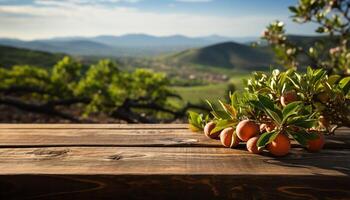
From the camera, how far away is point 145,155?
168 centimetres

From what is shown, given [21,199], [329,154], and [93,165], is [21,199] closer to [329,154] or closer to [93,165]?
[93,165]

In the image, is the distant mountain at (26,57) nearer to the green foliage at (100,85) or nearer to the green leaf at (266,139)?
the green foliage at (100,85)

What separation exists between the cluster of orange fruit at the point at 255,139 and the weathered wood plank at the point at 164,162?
0.11 feet

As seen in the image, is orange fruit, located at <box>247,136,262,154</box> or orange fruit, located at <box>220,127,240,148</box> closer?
orange fruit, located at <box>247,136,262,154</box>

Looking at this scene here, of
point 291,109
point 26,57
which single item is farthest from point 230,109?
point 26,57

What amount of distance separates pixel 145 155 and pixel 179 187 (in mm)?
299

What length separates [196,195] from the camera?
1.42 meters

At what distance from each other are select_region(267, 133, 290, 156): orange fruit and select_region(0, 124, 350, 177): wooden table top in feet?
0.10

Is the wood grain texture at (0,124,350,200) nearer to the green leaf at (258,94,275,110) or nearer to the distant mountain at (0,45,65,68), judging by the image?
the green leaf at (258,94,275,110)

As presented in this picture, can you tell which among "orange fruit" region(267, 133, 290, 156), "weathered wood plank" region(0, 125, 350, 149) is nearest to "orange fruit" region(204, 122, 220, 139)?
"weathered wood plank" region(0, 125, 350, 149)

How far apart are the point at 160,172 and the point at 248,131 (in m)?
0.46

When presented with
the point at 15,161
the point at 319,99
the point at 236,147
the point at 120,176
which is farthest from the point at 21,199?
the point at 319,99

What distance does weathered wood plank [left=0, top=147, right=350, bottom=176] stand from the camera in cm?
144

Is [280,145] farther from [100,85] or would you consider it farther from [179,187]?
[100,85]
